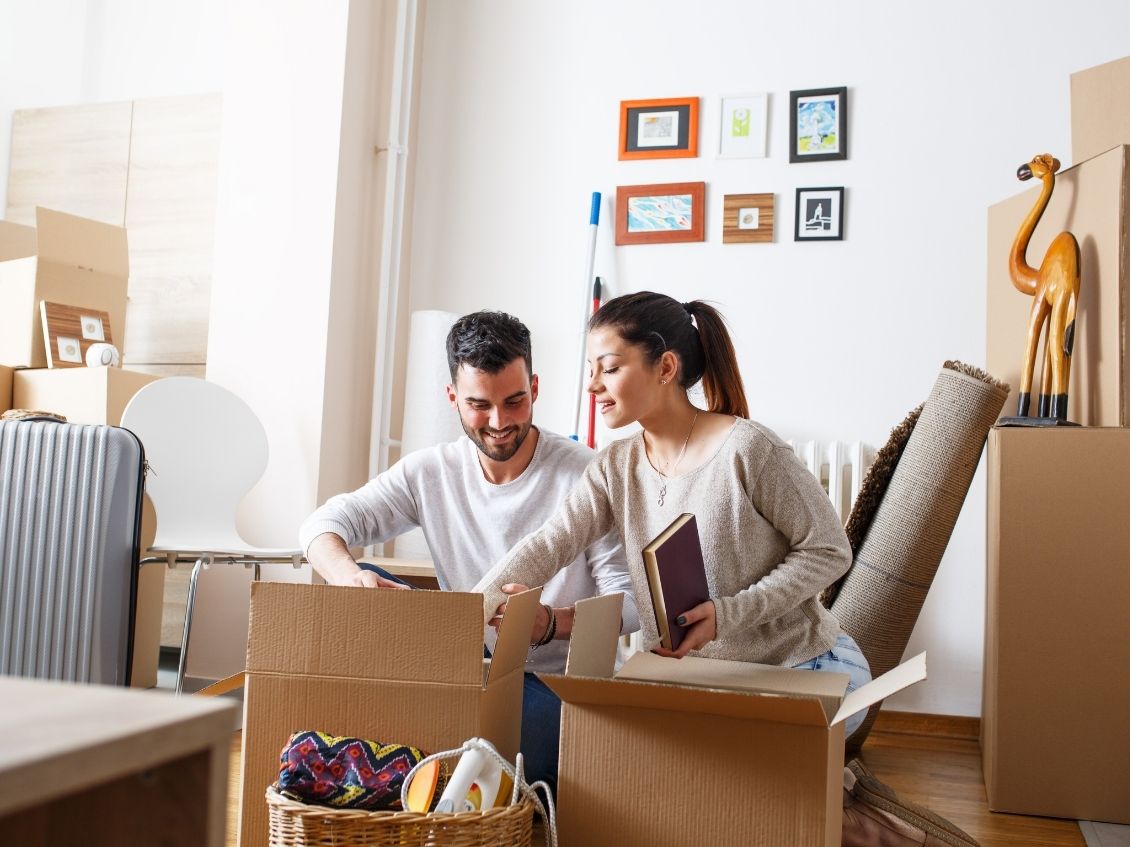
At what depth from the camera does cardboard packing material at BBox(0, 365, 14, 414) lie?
2.84 m

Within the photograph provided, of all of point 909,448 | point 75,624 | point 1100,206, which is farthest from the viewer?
point 909,448

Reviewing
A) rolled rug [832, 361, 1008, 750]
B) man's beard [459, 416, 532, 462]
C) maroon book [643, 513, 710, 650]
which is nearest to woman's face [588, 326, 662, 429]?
man's beard [459, 416, 532, 462]

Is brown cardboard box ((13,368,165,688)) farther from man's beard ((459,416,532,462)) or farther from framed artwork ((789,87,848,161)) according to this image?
framed artwork ((789,87,848,161))

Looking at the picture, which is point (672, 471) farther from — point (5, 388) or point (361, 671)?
point (5, 388)

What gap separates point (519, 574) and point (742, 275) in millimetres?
1551

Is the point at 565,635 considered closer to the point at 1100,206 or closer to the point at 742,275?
the point at 1100,206

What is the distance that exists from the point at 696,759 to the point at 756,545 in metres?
0.51

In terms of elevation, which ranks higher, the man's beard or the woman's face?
the woman's face

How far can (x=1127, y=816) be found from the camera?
1.97 m

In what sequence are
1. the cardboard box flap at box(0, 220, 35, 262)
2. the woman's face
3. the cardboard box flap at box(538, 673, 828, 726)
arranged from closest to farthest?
the cardboard box flap at box(538, 673, 828, 726), the woman's face, the cardboard box flap at box(0, 220, 35, 262)

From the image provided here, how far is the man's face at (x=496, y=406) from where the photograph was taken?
184 centimetres

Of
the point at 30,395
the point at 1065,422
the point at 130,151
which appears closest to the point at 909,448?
the point at 1065,422

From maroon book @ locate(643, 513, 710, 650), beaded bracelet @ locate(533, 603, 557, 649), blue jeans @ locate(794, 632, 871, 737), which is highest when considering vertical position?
maroon book @ locate(643, 513, 710, 650)

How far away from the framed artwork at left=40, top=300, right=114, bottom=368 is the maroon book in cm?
217
